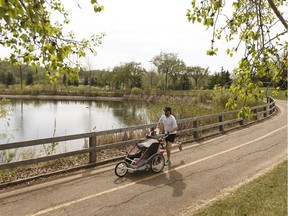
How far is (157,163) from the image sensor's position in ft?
26.5

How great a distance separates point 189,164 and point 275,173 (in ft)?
8.68

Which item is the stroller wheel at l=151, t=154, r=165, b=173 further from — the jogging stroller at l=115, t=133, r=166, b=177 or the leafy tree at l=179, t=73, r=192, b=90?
the leafy tree at l=179, t=73, r=192, b=90

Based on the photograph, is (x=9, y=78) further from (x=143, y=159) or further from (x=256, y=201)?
(x=256, y=201)

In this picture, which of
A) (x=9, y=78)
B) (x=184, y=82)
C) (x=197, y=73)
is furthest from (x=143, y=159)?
(x=9, y=78)

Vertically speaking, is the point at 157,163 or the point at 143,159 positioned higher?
the point at 143,159

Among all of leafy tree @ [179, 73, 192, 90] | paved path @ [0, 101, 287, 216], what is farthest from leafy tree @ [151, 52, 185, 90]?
paved path @ [0, 101, 287, 216]

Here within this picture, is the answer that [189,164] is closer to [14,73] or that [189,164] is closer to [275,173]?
[275,173]

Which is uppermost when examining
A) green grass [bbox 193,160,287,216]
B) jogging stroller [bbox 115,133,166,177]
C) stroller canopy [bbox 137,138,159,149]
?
stroller canopy [bbox 137,138,159,149]

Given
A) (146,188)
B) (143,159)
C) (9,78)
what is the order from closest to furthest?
1. (146,188)
2. (143,159)
3. (9,78)

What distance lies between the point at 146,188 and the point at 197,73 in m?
80.6

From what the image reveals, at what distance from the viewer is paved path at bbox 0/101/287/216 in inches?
225

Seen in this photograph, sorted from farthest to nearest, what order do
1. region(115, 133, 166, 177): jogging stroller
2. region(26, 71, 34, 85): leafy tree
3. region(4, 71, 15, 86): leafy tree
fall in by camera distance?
region(26, 71, 34, 85): leafy tree < region(4, 71, 15, 86): leafy tree < region(115, 133, 166, 177): jogging stroller

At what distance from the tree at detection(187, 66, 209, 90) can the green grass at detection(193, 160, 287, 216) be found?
3046 inches

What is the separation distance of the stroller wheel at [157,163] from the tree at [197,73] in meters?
76.4
